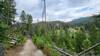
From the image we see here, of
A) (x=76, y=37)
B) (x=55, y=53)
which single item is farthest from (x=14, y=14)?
(x=55, y=53)

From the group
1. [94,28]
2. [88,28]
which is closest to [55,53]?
[94,28]

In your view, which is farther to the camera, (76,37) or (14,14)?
(14,14)

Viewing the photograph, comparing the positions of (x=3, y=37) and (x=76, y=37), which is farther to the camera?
(x=76, y=37)

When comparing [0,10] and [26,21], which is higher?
[0,10]

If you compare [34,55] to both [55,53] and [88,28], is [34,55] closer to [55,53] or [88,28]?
[55,53]

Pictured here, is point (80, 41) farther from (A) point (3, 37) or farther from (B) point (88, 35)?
(A) point (3, 37)

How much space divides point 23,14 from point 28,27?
3682 millimetres

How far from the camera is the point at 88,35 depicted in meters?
26.1

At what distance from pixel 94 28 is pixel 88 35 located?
10.6ft

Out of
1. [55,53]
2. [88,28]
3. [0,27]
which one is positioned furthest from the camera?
[88,28]

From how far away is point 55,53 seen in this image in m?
7.98

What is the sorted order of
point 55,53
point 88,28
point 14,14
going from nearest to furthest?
point 55,53 → point 88,28 → point 14,14

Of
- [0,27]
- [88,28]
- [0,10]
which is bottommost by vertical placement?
[88,28]

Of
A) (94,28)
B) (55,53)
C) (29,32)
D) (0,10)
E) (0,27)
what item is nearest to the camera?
(55,53)
